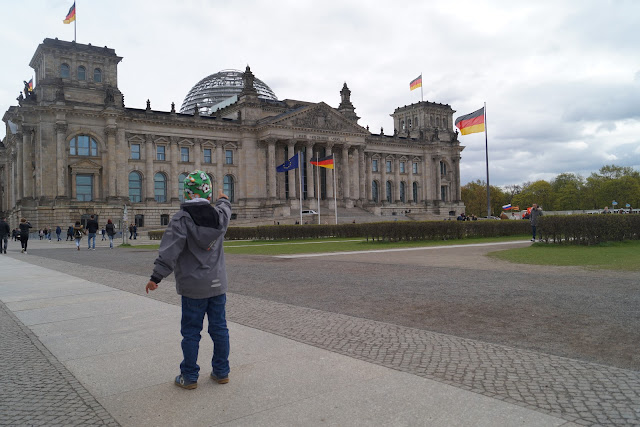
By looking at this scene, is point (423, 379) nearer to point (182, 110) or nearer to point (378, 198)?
point (378, 198)

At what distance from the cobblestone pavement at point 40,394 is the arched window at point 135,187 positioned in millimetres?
64328

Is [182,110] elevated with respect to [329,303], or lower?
elevated

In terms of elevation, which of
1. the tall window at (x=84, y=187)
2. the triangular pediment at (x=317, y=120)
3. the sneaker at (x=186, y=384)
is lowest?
the sneaker at (x=186, y=384)

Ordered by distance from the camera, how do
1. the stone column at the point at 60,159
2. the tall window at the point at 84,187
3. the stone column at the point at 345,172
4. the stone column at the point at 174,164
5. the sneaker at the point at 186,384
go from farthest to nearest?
1. the stone column at the point at 345,172
2. the stone column at the point at 174,164
3. the tall window at the point at 84,187
4. the stone column at the point at 60,159
5. the sneaker at the point at 186,384

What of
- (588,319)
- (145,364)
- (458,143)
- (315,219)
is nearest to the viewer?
(145,364)

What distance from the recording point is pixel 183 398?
4.82 metres

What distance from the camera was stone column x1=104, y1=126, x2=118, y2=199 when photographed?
209 feet

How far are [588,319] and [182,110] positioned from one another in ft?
318

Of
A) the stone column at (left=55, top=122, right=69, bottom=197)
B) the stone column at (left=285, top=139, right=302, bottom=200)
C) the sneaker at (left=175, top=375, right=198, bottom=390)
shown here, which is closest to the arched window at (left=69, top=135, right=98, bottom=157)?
the stone column at (left=55, top=122, right=69, bottom=197)

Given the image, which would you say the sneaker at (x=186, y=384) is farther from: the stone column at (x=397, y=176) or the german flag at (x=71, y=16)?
the stone column at (x=397, y=176)

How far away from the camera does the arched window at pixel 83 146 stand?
205 feet

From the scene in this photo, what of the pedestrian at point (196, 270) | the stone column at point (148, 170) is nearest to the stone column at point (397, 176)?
the stone column at point (148, 170)

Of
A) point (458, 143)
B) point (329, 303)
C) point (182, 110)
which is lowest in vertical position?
point (329, 303)

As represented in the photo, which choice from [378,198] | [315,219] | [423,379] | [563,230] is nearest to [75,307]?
[423,379]
